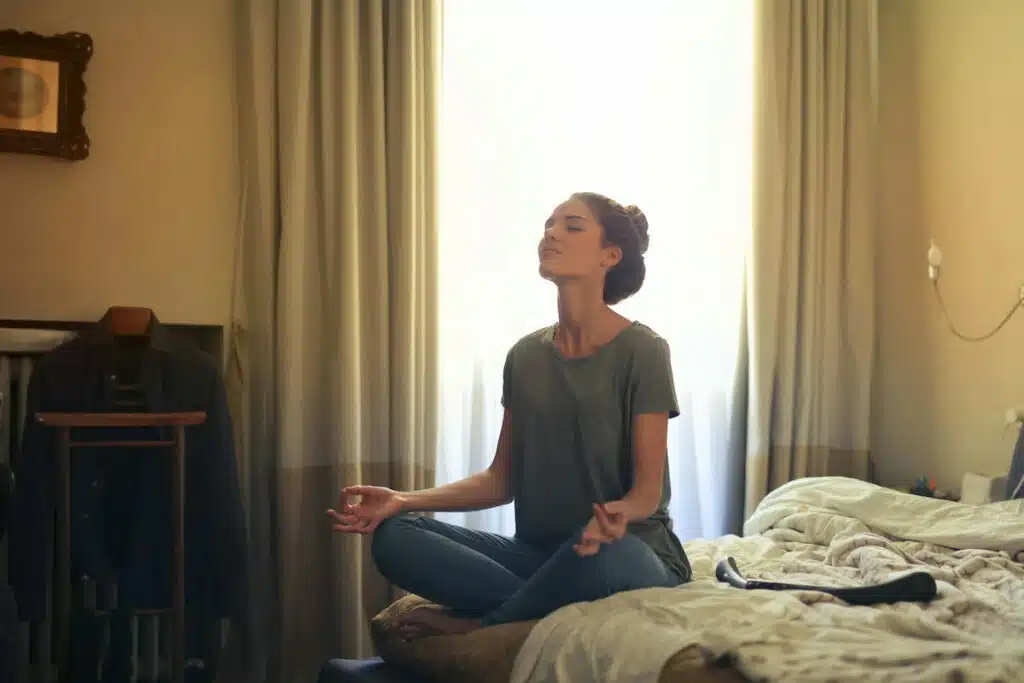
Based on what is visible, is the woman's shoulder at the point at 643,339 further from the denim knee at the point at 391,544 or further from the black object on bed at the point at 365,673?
the black object on bed at the point at 365,673

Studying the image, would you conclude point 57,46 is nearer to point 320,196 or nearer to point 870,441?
point 320,196

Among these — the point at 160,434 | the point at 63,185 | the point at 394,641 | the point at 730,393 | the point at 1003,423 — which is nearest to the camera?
the point at 394,641

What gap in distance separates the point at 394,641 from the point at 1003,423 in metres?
2.09

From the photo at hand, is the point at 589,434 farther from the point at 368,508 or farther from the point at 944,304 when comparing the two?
the point at 944,304

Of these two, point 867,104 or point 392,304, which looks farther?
point 867,104

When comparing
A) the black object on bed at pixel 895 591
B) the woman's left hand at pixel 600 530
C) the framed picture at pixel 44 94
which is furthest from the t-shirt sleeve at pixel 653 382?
the framed picture at pixel 44 94

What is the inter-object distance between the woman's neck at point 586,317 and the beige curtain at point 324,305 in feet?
3.20

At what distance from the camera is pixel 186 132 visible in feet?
8.96

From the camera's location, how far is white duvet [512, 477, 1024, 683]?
1.30m

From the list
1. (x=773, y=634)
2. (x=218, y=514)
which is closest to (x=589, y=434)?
(x=773, y=634)

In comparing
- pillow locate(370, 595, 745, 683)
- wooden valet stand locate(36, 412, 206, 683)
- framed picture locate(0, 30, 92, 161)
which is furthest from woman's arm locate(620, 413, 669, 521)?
framed picture locate(0, 30, 92, 161)

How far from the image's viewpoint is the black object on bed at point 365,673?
1.69 metres

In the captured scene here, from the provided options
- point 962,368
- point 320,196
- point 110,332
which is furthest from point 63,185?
point 962,368

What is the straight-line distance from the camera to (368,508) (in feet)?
5.62
